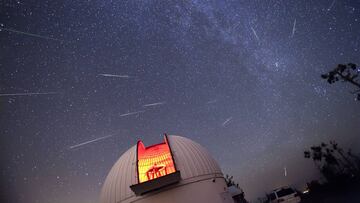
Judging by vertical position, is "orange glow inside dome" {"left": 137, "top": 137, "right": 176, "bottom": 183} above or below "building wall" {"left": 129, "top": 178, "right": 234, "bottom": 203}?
above

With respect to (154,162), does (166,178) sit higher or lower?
lower

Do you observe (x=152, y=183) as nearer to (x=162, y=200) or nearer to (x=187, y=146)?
(x=162, y=200)

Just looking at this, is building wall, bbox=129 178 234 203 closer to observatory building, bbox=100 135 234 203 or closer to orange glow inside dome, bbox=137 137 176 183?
observatory building, bbox=100 135 234 203

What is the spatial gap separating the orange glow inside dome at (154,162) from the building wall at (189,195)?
0.77m

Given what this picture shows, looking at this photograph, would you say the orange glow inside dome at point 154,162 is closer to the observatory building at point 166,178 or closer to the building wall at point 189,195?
the observatory building at point 166,178

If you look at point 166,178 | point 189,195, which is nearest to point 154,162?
point 166,178

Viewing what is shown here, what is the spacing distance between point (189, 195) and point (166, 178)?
1270 mm

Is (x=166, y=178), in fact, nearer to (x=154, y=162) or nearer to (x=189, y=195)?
(x=189, y=195)

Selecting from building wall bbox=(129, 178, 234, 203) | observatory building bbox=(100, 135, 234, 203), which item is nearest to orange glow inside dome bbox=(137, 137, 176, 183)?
observatory building bbox=(100, 135, 234, 203)

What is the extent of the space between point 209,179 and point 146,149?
3373 millimetres

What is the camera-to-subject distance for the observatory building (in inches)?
312

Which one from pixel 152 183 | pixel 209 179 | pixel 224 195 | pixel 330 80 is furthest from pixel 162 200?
pixel 330 80

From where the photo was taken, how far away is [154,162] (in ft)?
31.0

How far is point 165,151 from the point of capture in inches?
399
